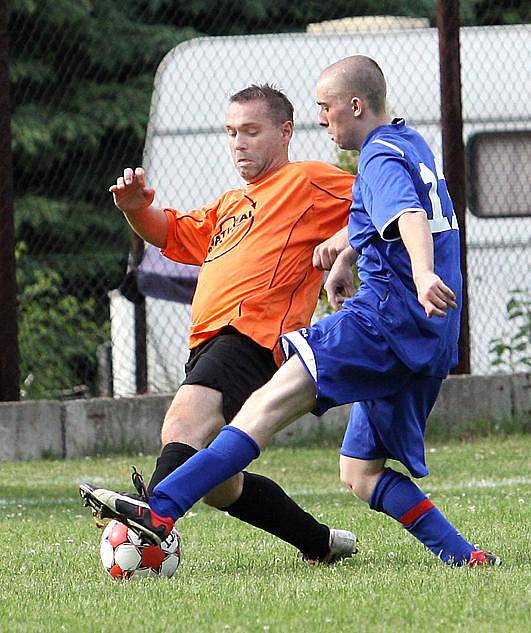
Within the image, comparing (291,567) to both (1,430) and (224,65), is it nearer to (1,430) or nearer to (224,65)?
(1,430)

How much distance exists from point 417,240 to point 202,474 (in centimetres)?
90

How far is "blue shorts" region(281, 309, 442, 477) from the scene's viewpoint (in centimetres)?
417

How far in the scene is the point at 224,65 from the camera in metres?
10.9

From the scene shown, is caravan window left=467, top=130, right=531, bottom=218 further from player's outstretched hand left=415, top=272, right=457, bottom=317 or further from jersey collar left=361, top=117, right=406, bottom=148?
player's outstretched hand left=415, top=272, right=457, bottom=317

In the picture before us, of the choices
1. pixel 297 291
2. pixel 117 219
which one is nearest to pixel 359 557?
pixel 297 291

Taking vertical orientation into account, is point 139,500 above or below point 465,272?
below

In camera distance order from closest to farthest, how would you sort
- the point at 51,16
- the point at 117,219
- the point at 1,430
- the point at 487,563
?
1. the point at 487,563
2. the point at 1,430
3. the point at 51,16
4. the point at 117,219

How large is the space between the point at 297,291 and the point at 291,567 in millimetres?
901

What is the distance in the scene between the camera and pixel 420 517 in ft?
14.7

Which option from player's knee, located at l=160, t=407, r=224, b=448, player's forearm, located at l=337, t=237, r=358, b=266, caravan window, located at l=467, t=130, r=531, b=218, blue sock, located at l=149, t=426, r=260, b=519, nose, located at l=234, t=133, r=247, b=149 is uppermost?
caravan window, located at l=467, t=130, r=531, b=218

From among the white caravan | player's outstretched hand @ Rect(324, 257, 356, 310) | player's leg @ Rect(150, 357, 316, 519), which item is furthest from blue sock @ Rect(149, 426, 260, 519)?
the white caravan

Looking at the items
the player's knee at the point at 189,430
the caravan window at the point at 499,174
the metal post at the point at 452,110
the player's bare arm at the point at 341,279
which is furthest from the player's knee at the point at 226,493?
the caravan window at the point at 499,174

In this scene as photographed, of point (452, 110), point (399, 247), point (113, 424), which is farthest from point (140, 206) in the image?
point (452, 110)

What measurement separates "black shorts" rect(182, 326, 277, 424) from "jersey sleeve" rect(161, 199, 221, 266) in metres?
0.52
